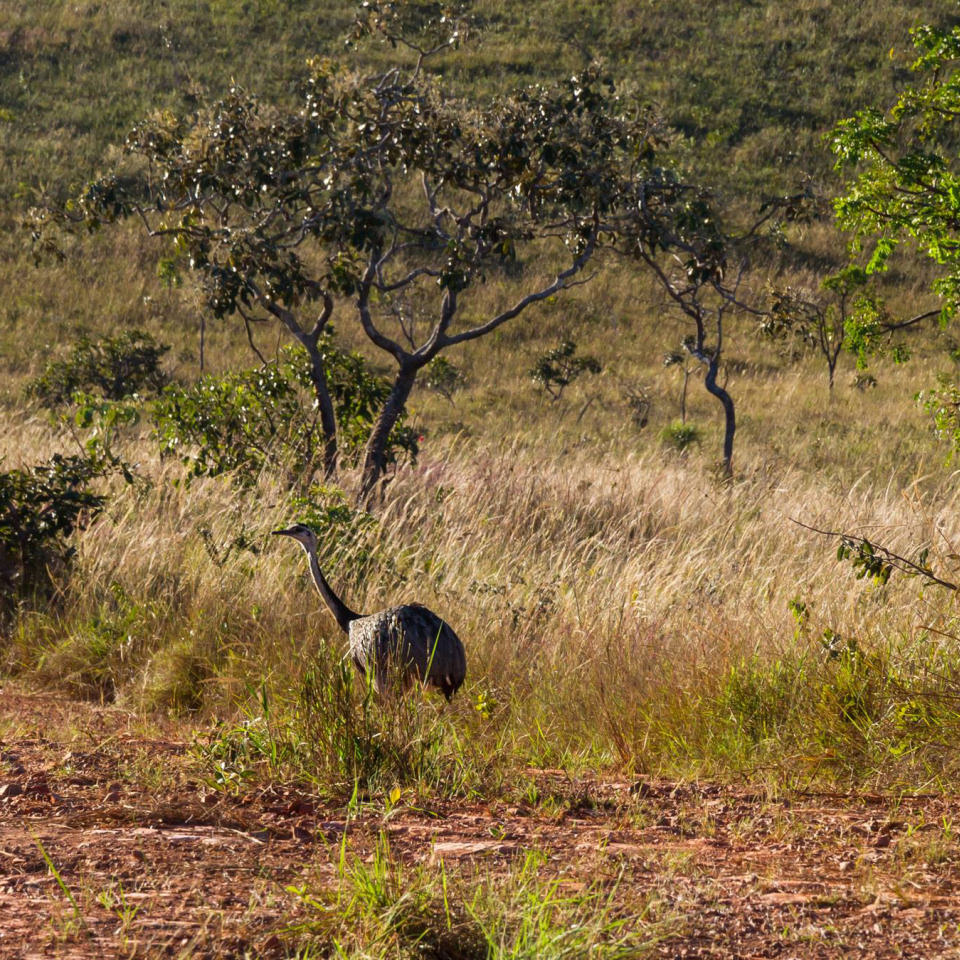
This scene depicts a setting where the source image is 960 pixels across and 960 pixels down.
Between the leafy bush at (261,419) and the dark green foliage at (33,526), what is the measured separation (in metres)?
1.84

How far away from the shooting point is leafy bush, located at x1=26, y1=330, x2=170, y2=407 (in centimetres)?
2172

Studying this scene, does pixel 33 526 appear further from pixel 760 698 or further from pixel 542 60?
pixel 542 60

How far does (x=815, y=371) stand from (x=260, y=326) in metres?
15.8

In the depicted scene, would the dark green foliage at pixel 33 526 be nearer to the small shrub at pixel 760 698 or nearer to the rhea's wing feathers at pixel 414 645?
the rhea's wing feathers at pixel 414 645

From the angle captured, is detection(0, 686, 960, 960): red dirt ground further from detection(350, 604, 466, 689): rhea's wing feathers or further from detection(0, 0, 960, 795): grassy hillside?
detection(350, 604, 466, 689): rhea's wing feathers

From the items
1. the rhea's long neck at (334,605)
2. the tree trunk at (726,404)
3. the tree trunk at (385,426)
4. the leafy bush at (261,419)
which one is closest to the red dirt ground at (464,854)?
the rhea's long neck at (334,605)

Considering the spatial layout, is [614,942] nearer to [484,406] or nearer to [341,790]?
[341,790]

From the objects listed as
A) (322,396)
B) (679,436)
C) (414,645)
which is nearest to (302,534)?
(414,645)

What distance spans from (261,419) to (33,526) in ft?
11.0

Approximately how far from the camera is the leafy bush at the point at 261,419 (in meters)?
9.37

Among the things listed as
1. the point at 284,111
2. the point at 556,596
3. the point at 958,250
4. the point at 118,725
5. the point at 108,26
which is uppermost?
the point at 108,26

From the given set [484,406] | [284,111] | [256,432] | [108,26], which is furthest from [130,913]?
[108,26]

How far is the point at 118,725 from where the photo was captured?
5141mm

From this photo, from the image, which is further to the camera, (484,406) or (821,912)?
(484,406)
